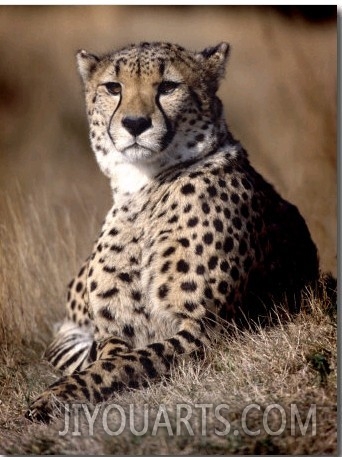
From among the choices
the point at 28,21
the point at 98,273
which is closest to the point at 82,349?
the point at 98,273

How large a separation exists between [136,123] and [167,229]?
37 centimetres

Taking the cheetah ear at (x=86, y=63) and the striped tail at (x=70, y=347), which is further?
the striped tail at (x=70, y=347)

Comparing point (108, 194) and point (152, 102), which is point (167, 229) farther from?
point (108, 194)

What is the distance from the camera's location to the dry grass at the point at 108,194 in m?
3.83

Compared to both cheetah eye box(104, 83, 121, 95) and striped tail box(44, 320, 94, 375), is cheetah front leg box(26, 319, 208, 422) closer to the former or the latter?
striped tail box(44, 320, 94, 375)

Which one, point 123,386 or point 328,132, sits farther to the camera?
point 328,132

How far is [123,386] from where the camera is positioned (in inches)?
156

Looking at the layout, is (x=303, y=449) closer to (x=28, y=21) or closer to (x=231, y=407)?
(x=231, y=407)

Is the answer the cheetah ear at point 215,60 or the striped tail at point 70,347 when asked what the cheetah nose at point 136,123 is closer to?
the cheetah ear at point 215,60

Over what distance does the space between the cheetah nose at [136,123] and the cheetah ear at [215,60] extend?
0.40m

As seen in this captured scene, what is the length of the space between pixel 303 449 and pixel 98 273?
0.97m

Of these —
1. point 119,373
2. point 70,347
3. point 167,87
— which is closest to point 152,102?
point 167,87

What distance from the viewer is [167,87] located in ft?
13.8

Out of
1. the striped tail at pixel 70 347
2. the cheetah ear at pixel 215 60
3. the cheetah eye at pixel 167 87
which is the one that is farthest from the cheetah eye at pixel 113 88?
the striped tail at pixel 70 347
